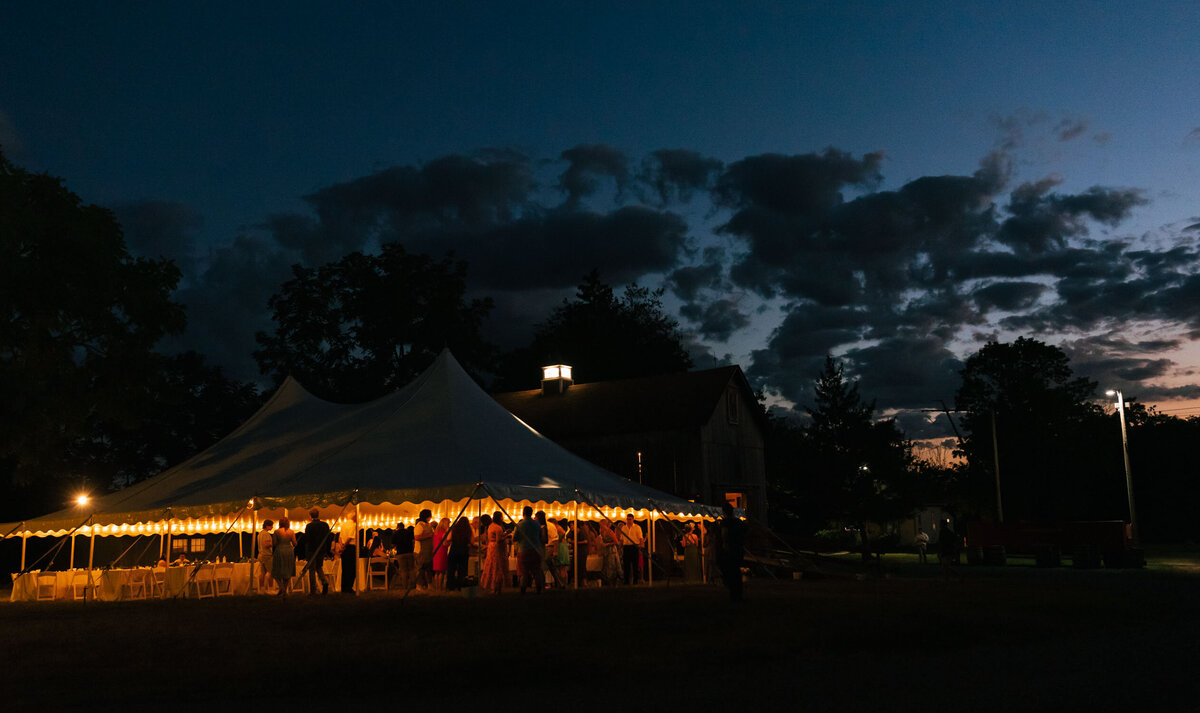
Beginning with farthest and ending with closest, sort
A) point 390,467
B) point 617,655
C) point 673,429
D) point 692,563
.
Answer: point 673,429 → point 692,563 → point 390,467 → point 617,655

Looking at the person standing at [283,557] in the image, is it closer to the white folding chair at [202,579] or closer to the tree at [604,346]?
the white folding chair at [202,579]

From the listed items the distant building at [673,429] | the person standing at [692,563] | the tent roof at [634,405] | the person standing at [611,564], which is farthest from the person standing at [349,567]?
the tent roof at [634,405]

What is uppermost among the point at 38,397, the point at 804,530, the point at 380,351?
the point at 380,351

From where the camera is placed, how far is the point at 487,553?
613 inches

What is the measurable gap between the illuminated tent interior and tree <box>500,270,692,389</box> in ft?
105

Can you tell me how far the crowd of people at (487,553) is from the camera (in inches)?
564

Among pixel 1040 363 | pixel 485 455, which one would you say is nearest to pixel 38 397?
pixel 485 455

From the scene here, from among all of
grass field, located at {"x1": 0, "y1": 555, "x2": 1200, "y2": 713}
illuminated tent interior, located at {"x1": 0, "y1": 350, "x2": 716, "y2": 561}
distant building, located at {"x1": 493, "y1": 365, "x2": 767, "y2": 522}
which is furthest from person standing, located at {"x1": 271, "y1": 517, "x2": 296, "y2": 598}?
distant building, located at {"x1": 493, "y1": 365, "x2": 767, "y2": 522}

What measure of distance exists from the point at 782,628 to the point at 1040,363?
161 ft

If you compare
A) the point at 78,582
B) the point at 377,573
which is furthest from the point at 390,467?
the point at 78,582

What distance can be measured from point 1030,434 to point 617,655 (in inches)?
1954

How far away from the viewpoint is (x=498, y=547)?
15.2 m

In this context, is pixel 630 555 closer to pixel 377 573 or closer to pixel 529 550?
pixel 529 550

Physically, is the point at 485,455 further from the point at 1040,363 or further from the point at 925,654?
the point at 1040,363
